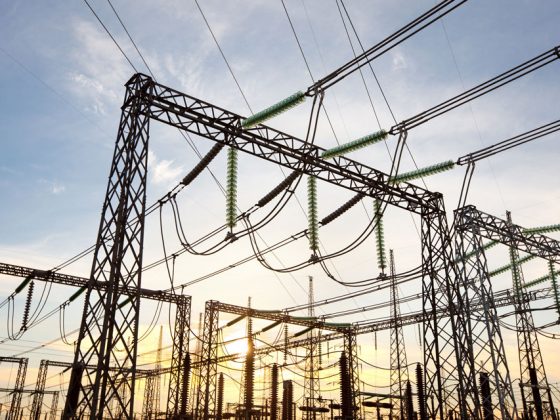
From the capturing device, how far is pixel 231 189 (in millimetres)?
12602

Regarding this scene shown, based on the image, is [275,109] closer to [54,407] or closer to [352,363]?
[352,363]

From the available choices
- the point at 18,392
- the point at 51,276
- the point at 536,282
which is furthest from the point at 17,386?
the point at 536,282

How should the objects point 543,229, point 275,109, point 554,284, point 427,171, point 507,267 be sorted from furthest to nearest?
point 507,267 < point 554,284 < point 543,229 < point 427,171 < point 275,109

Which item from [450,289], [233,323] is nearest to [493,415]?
[450,289]

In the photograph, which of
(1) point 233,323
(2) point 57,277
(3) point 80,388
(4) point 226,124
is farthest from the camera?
(1) point 233,323

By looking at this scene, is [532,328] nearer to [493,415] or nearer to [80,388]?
[493,415]

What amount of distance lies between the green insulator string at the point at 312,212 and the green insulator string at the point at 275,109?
2.97m

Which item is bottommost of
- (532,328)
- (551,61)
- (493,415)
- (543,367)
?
(493,415)

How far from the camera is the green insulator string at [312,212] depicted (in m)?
13.9

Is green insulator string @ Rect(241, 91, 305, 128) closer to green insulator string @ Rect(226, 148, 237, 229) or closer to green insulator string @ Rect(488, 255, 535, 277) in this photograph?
green insulator string @ Rect(226, 148, 237, 229)

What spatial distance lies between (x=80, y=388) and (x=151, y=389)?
38.6m

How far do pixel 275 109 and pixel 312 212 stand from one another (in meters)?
3.84

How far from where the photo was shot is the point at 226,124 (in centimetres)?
1239

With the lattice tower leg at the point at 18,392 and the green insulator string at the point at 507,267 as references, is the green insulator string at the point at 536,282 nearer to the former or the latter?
the green insulator string at the point at 507,267
